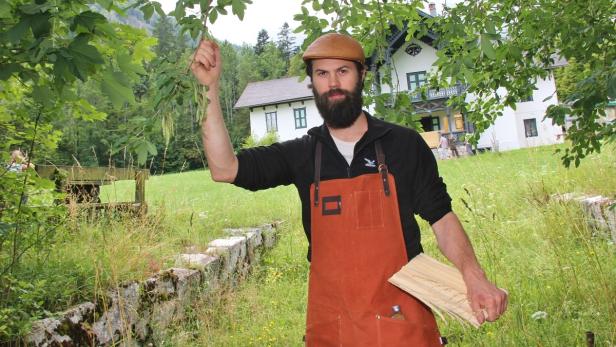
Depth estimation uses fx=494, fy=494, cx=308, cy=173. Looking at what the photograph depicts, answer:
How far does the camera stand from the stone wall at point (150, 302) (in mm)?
3186

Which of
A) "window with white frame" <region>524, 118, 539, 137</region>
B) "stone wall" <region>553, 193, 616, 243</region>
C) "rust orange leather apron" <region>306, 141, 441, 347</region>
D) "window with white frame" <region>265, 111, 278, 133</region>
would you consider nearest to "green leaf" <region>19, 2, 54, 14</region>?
"rust orange leather apron" <region>306, 141, 441, 347</region>

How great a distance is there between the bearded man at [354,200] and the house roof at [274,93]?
32991mm

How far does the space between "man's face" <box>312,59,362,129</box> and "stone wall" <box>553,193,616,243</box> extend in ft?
13.4

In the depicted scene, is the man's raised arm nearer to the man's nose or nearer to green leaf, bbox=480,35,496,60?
the man's nose

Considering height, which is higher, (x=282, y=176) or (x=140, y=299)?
(x=282, y=176)

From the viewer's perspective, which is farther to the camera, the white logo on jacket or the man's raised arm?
the white logo on jacket

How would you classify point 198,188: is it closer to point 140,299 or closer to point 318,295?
point 140,299

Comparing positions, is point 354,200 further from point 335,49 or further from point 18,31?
point 18,31

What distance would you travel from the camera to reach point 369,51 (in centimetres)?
345

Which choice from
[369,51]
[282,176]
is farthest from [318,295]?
[369,51]

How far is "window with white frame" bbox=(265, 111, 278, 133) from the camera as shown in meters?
37.6

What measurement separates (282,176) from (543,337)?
8.30 feet

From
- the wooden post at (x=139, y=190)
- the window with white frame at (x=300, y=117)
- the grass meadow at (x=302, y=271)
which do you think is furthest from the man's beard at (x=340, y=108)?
the window with white frame at (x=300, y=117)

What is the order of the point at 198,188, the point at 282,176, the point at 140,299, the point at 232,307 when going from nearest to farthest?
1. the point at 282,176
2. the point at 140,299
3. the point at 232,307
4. the point at 198,188
